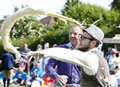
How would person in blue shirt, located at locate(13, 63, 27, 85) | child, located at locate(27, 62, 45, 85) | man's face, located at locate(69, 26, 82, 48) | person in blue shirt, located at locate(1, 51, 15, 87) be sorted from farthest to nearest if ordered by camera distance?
person in blue shirt, located at locate(13, 63, 27, 85)
person in blue shirt, located at locate(1, 51, 15, 87)
child, located at locate(27, 62, 45, 85)
man's face, located at locate(69, 26, 82, 48)

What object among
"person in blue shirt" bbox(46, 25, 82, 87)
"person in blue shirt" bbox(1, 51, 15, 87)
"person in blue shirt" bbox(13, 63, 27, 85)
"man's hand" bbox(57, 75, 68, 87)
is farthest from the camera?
"person in blue shirt" bbox(13, 63, 27, 85)

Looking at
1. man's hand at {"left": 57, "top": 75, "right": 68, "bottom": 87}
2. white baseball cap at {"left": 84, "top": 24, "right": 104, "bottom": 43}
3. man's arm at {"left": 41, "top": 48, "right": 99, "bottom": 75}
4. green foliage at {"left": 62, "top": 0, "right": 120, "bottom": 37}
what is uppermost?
green foliage at {"left": 62, "top": 0, "right": 120, "bottom": 37}

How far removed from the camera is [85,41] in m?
Result: 5.97

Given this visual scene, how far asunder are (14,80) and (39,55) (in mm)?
17426

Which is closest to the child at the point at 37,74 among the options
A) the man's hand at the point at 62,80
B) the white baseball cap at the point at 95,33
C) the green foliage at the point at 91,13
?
the man's hand at the point at 62,80

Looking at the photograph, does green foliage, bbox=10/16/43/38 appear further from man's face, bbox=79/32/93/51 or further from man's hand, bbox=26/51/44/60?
man's hand, bbox=26/51/44/60

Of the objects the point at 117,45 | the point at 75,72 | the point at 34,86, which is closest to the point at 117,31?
the point at 117,45

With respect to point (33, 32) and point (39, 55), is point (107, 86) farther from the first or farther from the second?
point (33, 32)

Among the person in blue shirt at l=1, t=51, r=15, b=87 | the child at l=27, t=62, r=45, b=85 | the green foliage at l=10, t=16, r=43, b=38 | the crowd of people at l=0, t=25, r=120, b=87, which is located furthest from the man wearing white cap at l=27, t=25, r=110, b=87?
the green foliage at l=10, t=16, r=43, b=38

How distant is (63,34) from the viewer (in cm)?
3703

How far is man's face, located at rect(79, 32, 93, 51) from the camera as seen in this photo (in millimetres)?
5850

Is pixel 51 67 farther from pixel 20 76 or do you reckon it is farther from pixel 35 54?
pixel 20 76

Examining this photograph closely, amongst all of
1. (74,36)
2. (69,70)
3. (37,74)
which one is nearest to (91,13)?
(37,74)

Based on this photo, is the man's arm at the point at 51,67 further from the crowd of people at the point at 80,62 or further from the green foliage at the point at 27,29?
the green foliage at the point at 27,29
